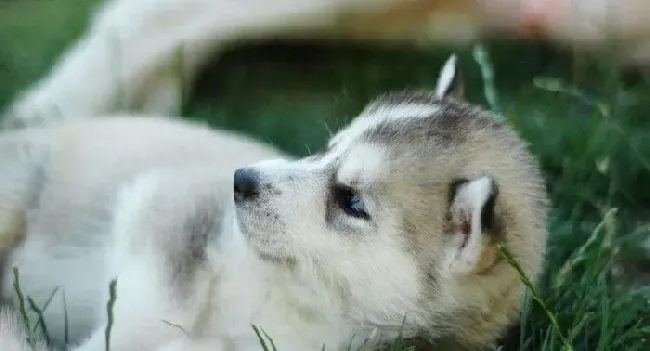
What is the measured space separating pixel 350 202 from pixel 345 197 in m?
0.02

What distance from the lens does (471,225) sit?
1759 mm

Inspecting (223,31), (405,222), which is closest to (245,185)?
(405,222)

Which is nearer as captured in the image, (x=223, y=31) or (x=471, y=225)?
(x=471, y=225)

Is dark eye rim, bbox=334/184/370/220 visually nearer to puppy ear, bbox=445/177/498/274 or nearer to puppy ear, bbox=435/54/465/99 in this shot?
puppy ear, bbox=445/177/498/274

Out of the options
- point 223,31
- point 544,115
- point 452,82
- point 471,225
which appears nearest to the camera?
point 471,225

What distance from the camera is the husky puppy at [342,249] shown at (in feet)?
5.92

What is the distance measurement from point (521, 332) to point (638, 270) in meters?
0.77

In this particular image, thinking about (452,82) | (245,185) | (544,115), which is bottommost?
(544,115)

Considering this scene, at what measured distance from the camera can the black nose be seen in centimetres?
183

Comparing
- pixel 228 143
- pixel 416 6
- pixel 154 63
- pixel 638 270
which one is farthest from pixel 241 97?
pixel 638 270

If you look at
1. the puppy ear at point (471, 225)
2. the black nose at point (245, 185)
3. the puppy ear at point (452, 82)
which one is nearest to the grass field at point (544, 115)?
the puppy ear at point (471, 225)

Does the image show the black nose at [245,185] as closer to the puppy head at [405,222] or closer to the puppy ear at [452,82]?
the puppy head at [405,222]

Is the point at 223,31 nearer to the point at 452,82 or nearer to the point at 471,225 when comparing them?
the point at 452,82

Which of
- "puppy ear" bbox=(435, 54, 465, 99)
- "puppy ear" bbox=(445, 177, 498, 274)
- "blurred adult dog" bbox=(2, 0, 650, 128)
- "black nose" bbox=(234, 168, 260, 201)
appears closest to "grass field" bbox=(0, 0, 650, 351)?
"blurred adult dog" bbox=(2, 0, 650, 128)
